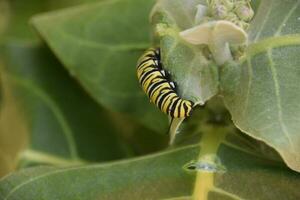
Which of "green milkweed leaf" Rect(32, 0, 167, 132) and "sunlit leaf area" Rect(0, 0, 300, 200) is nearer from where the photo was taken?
"sunlit leaf area" Rect(0, 0, 300, 200)

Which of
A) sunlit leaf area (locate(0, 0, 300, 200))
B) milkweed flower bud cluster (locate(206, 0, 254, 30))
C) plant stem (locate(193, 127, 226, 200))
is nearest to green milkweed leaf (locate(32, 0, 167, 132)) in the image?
sunlit leaf area (locate(0, 0, 300, 200))

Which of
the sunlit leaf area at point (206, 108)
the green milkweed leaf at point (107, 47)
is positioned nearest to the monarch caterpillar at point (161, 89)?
the sunlit leaf area at point (206, 108)

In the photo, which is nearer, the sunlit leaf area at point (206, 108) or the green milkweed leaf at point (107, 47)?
the sunlit leaf area at point (206, 108)

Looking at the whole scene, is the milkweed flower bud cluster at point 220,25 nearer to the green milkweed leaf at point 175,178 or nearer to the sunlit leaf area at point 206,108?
the sunlit leaf area at point 206,108

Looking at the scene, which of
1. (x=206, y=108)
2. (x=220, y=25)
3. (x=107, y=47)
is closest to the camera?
(x=220, y=25)

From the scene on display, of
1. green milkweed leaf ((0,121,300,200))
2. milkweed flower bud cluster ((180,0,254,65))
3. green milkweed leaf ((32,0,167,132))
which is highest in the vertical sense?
milkweed flower bud cluster ((180,0,254,65))

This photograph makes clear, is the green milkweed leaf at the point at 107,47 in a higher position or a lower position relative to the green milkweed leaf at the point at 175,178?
higher

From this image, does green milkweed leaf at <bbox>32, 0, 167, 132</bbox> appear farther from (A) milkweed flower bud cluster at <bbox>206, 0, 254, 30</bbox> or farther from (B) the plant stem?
(A) milkweed flower bud cluster at <bbox>206, 0, 254, 30</bbox>

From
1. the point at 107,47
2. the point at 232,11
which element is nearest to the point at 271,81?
the point at 232,11

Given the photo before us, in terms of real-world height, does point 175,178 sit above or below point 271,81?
below

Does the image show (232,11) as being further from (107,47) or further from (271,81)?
(107,47)
